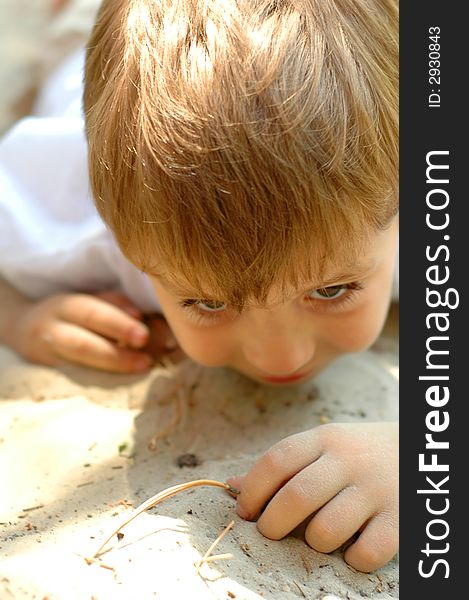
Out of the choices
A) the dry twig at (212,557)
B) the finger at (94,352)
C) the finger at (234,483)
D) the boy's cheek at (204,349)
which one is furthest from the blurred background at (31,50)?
the dry twig at (212,557)

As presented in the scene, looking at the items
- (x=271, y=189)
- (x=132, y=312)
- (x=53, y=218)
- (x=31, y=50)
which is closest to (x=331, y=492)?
(x=271, y=189)

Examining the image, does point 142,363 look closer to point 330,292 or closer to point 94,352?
point 94,352

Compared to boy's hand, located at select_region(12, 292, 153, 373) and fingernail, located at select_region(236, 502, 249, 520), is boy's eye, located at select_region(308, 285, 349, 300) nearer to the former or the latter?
fingernail, located at select_region(236, 502, 249, 520)

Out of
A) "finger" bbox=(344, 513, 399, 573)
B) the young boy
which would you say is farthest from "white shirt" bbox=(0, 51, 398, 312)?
"finger" bbox=(344, 513, 399, 573)

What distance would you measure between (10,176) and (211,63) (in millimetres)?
904

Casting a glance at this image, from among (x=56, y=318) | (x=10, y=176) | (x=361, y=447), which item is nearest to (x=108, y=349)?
(x=56, y=318)

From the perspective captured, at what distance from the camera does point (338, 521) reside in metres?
1.16

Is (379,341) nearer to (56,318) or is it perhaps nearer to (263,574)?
(56,318)

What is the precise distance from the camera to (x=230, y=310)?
4.29 ft

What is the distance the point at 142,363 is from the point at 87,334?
13cm

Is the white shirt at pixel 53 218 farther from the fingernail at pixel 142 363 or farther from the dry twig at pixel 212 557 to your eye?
the dry twig at pixel 212 557

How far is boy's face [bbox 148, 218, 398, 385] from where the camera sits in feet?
4.22

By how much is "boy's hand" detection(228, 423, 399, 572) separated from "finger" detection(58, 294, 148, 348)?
1.85ft

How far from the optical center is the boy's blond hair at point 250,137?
110 centimetres
